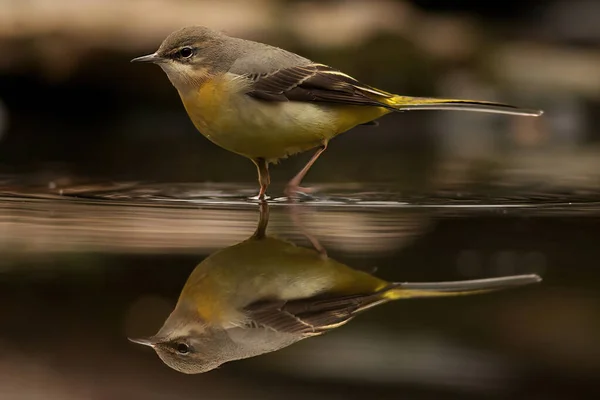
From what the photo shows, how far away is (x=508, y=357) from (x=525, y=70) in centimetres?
1175

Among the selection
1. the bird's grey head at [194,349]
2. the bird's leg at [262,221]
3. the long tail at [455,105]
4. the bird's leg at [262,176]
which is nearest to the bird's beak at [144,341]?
the bird's grey head at [194,349]

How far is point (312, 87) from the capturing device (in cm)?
645

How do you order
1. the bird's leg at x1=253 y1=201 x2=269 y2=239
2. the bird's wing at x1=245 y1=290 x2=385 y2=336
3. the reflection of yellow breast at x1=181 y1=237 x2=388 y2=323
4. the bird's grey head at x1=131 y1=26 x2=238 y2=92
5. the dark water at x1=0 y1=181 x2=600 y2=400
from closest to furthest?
1. the dark water at x1=0 y1=181 x2=600 y2=400
2. the bird's wing at x1=245 y1=290 x2=385 y2=336
3. the reflection of yellow breast at x1=181 y1=237 x2=388 y2=323
4. the bird's leg at x1=253 y1=201 x2=269 y2=239
5. the bird's grey head at x1=131 y1=26 x2=238 y2=92

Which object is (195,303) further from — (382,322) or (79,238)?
(79,238)

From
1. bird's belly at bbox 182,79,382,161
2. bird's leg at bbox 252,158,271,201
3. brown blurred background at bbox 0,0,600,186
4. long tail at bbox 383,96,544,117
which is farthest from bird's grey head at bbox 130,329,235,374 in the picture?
brown blurred background at bbox 0,0,600,186

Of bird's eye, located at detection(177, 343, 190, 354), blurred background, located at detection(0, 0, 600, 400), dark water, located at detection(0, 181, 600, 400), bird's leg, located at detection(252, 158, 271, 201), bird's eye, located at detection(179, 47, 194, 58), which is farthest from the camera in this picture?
bird's leg, located at detection(252, 158, 271, 201)

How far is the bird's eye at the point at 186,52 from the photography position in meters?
6.36

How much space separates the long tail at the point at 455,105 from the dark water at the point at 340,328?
58cm

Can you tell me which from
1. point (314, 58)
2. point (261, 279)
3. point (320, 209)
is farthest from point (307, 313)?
point (314, 58)

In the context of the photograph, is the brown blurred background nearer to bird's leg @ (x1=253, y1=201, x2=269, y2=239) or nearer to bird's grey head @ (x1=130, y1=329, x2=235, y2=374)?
bird's leg @ (x1=253, y1=201, x2=269, y2=239)

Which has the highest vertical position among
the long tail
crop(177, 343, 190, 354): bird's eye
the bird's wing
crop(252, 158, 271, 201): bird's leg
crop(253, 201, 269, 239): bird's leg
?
the long tail

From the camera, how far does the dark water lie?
2.82m

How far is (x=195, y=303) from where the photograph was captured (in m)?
3.52

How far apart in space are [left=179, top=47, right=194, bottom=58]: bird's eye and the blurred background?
0.81 metres
